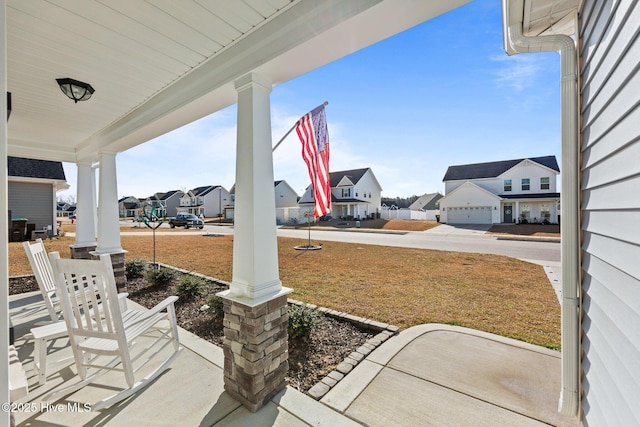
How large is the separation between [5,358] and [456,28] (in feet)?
14.5

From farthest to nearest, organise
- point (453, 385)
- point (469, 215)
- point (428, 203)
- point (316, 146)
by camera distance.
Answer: point (428, 203)
point (469, 215)
point (316, 146)
point (453, 385)

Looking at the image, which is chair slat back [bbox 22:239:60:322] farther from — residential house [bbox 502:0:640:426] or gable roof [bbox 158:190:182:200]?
gable roof [bbox 158:190:182:200]

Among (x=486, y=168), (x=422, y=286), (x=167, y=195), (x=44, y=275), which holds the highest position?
(x=486, y=168)

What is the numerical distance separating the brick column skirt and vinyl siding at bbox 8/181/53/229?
17.5 meters

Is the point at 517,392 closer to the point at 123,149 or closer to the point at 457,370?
the point at 457,370

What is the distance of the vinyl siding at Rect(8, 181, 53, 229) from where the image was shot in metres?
13.2

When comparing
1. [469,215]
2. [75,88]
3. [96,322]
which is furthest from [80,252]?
[469,215]

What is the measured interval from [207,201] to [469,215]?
117ft

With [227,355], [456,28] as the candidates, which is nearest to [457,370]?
[227,355]

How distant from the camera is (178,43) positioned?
261 cm

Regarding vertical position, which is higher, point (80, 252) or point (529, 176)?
point (529, 176)

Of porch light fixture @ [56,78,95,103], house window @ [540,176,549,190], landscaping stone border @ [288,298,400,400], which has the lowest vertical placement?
landscaping stone border @ [288,298,400,400]

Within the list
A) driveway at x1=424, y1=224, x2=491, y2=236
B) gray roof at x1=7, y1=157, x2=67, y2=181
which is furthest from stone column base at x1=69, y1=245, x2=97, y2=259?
driveway at x1=424, y1=224, x2=491, y2=236

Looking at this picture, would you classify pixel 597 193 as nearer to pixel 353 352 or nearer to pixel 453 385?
pixel 453 385
